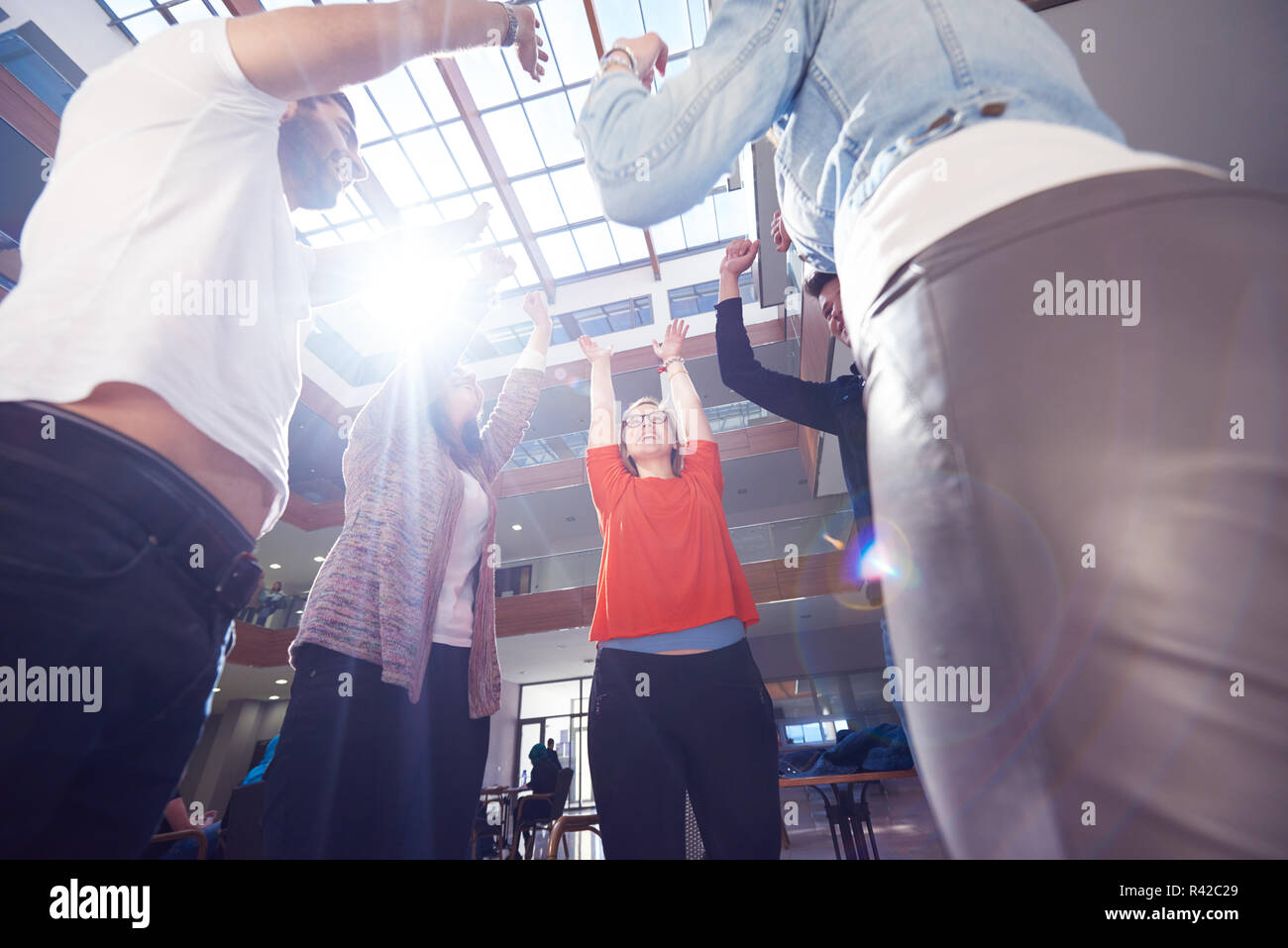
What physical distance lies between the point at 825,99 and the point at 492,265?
1857 mm

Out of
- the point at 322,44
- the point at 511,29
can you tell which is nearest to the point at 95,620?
the point at 322,44

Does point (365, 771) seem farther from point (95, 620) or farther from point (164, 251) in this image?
point (164, 251)

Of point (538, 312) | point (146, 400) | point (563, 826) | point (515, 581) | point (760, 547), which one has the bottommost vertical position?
point (563, 826)

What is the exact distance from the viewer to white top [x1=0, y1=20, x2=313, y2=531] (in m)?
0.62

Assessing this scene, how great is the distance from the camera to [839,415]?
1.92 metres

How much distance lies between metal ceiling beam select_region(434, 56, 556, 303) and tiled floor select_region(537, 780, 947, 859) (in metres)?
8.98

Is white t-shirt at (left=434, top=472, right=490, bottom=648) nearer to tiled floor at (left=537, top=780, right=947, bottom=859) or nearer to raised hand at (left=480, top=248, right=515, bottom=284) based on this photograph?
raised hand at (left=480, top=248, right=515, bottom=284)

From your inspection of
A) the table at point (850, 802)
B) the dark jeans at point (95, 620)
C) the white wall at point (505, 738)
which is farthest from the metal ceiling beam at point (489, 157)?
the white wall at point (505, 738)

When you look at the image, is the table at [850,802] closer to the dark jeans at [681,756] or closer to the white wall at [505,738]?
the dark jeans at [681,756]

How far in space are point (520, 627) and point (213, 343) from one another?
35.6 feet

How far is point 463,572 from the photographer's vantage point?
157cm

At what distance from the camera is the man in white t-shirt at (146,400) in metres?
0.53

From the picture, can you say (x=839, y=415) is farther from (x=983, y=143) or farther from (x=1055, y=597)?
(x=1055, y=597)
